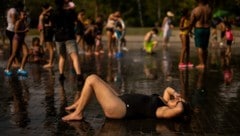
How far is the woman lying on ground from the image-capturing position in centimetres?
845

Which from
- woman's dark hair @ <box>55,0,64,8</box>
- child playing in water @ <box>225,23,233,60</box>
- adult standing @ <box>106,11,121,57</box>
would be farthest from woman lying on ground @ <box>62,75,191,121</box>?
adult standing @ <box>106,11,121,57</box>

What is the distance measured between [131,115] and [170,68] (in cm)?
888

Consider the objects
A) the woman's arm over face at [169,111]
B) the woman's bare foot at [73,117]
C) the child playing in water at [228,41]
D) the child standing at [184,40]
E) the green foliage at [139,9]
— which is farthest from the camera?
the green foliage at [139,9]

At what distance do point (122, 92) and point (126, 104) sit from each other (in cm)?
337

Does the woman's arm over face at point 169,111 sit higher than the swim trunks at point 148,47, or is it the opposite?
the woman's arm over face at point 169,111

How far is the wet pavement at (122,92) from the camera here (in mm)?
8117

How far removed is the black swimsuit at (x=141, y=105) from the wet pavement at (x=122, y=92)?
101 mm

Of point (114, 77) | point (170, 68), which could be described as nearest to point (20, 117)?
point (114, 77)

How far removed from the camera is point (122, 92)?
11.9 meters

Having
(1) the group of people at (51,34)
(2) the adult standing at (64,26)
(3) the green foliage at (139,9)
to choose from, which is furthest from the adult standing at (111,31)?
(3) the green foliage at (139,9)

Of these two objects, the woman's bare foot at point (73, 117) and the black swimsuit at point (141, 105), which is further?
the woman's bare foot at point (73, 117)

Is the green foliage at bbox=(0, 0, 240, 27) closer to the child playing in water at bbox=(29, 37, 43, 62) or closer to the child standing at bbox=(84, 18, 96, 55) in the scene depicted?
the child standing at bbox=(84, 18, 96, 55)

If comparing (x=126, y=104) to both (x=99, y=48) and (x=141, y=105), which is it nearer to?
(x=141, y=105)

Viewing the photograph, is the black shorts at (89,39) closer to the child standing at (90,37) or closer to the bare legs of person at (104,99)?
the child standing at (90,37)
